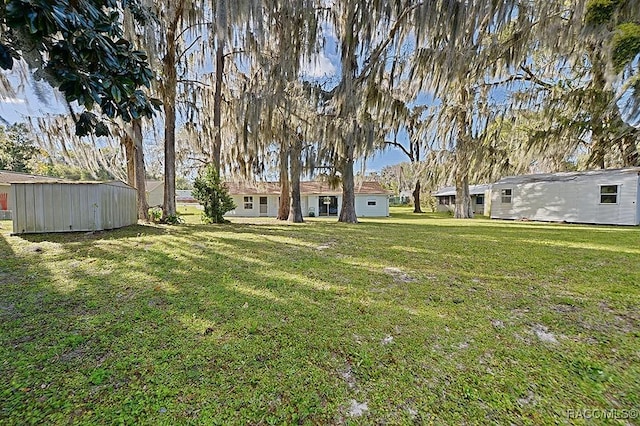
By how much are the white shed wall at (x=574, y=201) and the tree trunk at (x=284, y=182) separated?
38.7 feet

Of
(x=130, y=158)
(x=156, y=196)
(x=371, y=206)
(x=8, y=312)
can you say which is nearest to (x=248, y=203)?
(x=371, y=206)

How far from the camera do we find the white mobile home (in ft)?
35.0

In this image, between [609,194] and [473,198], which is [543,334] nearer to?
[609,194]

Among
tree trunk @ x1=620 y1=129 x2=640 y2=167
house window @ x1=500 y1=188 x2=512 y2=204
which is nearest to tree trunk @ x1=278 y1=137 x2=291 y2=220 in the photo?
house window @ x1=500 y1=188 x2=512 y2=204

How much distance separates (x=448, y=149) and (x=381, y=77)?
7.05 metres

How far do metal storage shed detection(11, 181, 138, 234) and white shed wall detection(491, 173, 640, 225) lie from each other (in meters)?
17.4

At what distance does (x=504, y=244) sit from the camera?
6.33 meters

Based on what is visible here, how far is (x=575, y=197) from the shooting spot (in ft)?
39.8

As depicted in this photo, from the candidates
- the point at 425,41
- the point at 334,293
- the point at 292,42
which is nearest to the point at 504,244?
the point at 334,293

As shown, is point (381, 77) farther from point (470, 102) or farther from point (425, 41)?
point (470, 102)

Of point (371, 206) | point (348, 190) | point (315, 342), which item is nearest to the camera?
point (315, 342)

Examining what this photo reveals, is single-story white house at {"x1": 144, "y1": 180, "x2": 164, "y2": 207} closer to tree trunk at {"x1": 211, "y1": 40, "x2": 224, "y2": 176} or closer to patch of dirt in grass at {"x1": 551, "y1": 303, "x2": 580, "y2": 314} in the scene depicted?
tree trunk at {"x1": 211, "y1": 40, "x2": 224, "y2": 176}

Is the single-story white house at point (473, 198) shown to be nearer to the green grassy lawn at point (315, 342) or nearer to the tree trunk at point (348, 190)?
the tree trunk at point (348, 190)

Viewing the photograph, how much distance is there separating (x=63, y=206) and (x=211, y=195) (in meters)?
4.38
